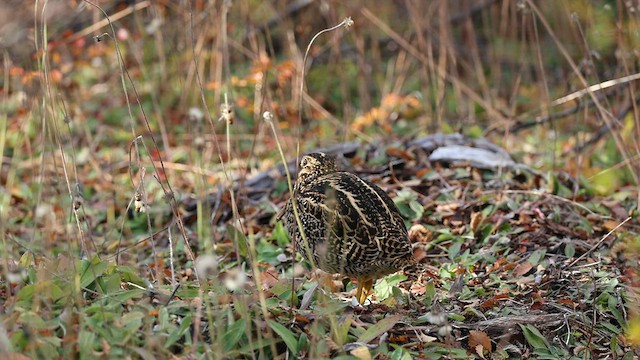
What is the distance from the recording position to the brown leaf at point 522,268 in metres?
5.43

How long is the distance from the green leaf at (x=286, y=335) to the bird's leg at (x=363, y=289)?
84 centimetres

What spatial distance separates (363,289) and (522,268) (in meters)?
1.08

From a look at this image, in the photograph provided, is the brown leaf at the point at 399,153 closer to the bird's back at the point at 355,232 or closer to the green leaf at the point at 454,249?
the green leaf at the point at 454,249

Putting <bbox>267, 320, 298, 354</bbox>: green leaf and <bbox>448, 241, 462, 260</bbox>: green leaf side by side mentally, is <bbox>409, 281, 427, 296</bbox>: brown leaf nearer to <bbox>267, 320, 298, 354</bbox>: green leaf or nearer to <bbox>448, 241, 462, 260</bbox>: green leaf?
<bbox>448, 241, 462, 260</bbox>: green leaf

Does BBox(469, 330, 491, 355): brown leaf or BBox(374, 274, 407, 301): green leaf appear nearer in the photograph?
A: BBox(469, 330, 491, 355): brown leaf

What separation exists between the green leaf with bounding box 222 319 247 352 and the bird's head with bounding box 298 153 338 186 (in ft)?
5.47

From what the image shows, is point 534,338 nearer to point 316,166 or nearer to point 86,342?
point 316,166

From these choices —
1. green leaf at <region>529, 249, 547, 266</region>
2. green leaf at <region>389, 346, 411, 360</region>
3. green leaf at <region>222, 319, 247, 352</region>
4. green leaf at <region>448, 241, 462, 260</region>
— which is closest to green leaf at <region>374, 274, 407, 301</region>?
green leaf at <region>448, 241, 462, 260</region>

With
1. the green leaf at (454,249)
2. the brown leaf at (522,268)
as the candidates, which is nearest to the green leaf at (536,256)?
the brown leaf at (522,268)

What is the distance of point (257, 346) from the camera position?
4.02 metres

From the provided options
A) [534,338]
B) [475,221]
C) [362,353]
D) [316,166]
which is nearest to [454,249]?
[475,221]

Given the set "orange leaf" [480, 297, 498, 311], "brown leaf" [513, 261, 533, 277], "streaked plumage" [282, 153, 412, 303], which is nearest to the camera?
"streaked plumage" [282, 153, 412, 303]

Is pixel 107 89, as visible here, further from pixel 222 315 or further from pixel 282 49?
pixel 222 315

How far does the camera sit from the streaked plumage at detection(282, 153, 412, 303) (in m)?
4.70
